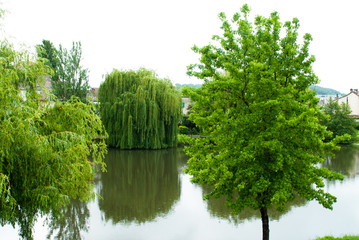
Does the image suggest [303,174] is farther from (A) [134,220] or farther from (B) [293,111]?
(A) [134,220]

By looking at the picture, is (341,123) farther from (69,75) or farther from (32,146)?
(32,146)

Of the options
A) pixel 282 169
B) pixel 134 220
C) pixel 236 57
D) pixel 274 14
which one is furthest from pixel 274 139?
pixel 134 220

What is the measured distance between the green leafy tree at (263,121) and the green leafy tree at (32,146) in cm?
316

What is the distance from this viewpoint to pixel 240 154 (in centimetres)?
802

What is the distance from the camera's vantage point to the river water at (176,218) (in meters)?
11.1

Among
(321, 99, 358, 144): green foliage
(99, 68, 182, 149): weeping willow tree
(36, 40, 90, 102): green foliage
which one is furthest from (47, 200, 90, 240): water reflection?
(321, 99, 358, 144): green foliage

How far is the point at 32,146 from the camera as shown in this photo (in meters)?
6.55

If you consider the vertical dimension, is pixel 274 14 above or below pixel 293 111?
above

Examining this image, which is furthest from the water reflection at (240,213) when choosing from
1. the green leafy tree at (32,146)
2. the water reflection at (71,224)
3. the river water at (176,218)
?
the green leafy tree at (32,146)

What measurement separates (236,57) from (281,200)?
3.98m

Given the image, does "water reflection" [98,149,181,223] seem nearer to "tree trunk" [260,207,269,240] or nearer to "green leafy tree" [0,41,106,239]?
"tree trunk" [260,207,269,240]

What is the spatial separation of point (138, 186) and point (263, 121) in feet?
37.1

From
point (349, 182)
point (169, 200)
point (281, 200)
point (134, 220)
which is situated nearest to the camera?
point (281, 200)

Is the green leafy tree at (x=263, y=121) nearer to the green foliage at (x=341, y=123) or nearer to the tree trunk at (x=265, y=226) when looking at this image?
the tree trunk at (x=265, y=226)
